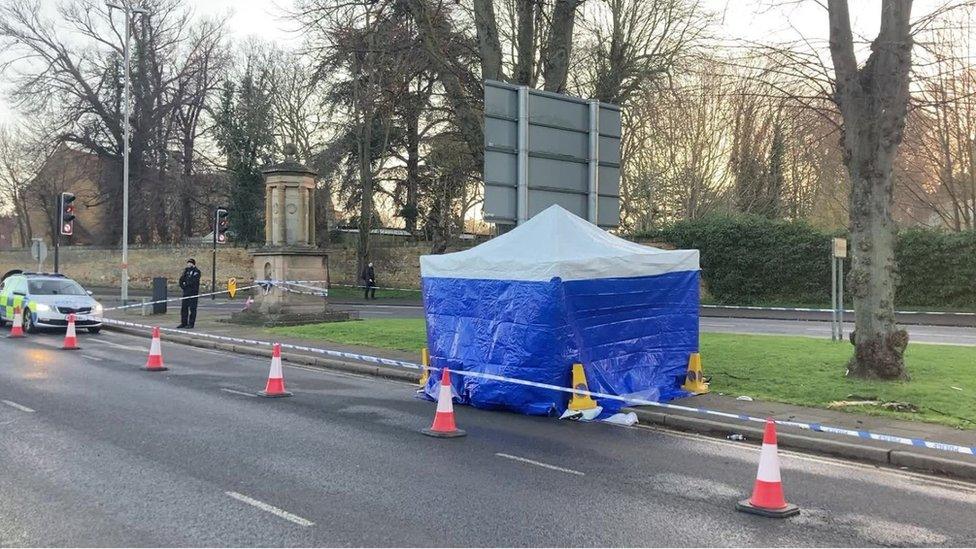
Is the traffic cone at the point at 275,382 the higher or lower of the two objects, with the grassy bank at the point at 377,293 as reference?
lower

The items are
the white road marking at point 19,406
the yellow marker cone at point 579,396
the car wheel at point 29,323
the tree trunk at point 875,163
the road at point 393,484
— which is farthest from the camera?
the car wheel at point 29,323

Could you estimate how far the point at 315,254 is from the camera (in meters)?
23.5

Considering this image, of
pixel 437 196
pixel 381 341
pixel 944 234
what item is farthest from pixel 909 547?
pixel 437 196

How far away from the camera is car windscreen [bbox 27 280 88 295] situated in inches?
812

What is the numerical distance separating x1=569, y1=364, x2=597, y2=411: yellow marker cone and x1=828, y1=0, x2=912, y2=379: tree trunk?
4.53m

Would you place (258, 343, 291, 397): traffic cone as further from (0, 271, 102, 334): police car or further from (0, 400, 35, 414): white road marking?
(0, 271, 102, 334): police car

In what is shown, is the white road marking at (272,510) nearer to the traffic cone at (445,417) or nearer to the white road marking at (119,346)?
the traffic cone at (445,417)

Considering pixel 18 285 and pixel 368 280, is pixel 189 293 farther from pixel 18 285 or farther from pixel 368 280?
pixel 368 280

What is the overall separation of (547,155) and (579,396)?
4.96m

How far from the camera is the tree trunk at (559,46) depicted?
57.8 ft

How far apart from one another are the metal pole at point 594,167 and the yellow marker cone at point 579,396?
4.87m

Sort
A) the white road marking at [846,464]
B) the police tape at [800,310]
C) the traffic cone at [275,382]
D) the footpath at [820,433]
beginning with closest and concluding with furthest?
the white road marking at [846,464] < the footpath at [820,433] < the traffic cone at [275,382] < the police tape at [800,310]

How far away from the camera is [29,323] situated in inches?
794

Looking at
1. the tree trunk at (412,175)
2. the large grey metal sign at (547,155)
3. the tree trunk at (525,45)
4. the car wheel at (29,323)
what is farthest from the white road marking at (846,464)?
the tree trunk at (412,175)
